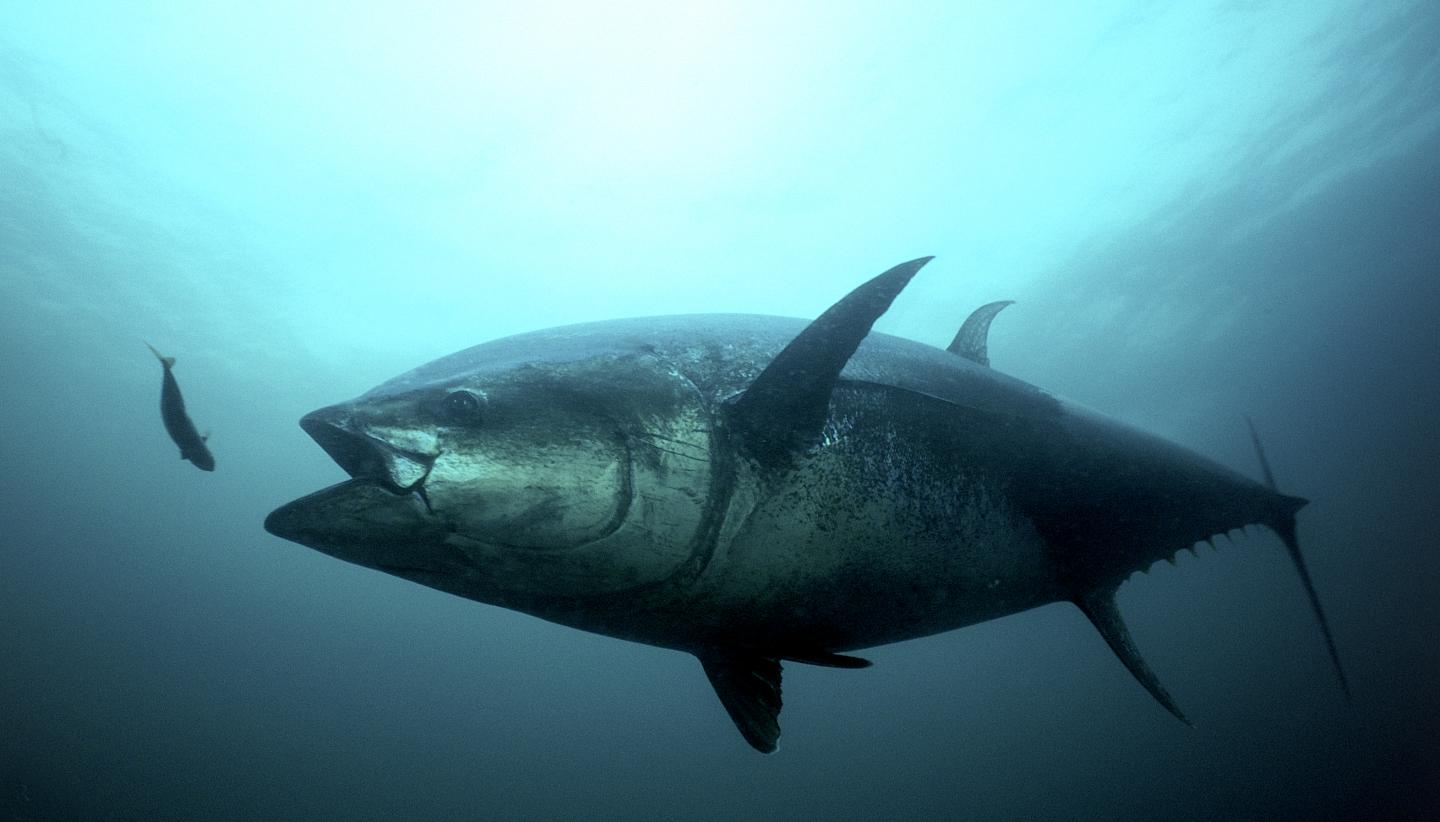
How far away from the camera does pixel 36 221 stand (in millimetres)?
20734

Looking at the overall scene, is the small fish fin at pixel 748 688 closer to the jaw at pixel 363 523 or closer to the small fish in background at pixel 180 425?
the jaw at pixel 363 523

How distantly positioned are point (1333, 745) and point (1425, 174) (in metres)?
22.0

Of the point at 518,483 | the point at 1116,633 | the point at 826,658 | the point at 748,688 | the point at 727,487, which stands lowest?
the point at 1116,633

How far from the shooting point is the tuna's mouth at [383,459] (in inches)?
48.2

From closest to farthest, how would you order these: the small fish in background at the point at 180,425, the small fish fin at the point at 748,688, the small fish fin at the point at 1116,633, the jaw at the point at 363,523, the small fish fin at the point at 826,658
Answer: the jaw at the point at 363,523 → the small fish fin at the point at 826,658 → the small fish fin at the point at 748,688 → the small fish fin at the point at 1116,633 → the small fish in background at the point at 180,425

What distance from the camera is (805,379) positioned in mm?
1455

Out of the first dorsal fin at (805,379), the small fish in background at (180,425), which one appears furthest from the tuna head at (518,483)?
the small fish in background at (180,425)

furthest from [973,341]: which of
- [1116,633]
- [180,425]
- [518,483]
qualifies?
[180,425]

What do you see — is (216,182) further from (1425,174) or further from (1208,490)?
(1425,174)

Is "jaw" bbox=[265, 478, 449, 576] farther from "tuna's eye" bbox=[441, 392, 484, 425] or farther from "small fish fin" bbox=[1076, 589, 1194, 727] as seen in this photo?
"small fish fin" bbox=[1076, 589, 1194, 727]

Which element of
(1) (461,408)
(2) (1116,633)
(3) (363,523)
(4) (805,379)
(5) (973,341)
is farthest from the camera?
(5) (973,341)

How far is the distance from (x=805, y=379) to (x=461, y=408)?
2.64 feet

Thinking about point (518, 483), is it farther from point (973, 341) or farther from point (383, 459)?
point (973, 341)

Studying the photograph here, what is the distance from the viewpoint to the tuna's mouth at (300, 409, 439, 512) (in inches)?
48.2
